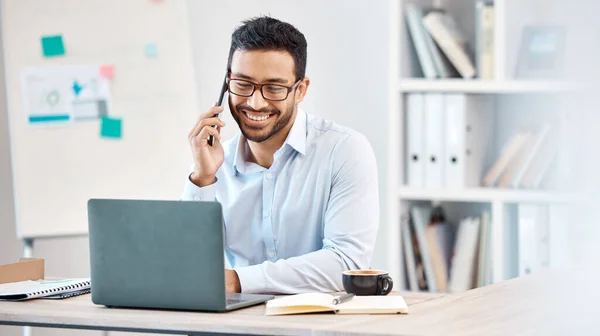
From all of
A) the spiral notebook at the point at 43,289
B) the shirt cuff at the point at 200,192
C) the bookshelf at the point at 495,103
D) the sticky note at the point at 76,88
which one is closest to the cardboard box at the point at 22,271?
the spiral notebook at the point at 43,289

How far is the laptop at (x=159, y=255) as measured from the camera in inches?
59.9

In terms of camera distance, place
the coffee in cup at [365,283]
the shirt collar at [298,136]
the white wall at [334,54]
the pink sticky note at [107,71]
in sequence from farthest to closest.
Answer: the white wall at [334,54] → the pink sticky note at [107,71] → the shirt collar at [298,136] → the coffee in cup at [365,283]

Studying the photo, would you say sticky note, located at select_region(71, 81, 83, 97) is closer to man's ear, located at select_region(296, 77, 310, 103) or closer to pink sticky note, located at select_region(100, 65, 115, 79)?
pink sticky note, located at select_region(100, 65, 115, 79)

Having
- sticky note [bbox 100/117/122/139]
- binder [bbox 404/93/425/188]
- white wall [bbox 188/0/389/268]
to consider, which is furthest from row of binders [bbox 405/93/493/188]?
sticky note [bbox 100/117/122/139]

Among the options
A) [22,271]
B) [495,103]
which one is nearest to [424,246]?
[495,103]

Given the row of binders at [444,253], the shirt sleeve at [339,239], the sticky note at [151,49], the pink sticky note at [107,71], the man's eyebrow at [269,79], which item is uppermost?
the sticky note at [151,49]

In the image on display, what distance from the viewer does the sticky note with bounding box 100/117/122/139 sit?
11.0ft

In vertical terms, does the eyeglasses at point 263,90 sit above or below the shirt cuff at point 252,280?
above

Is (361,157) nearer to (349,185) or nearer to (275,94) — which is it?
(349,185)

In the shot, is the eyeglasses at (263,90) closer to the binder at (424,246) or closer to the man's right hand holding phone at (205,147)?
the man's right hand holding phone at (205,147)

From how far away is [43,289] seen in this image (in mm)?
1790

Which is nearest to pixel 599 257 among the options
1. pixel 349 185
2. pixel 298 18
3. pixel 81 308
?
pixel 81 308

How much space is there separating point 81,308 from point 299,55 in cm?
85

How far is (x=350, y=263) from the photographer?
6.32ft
